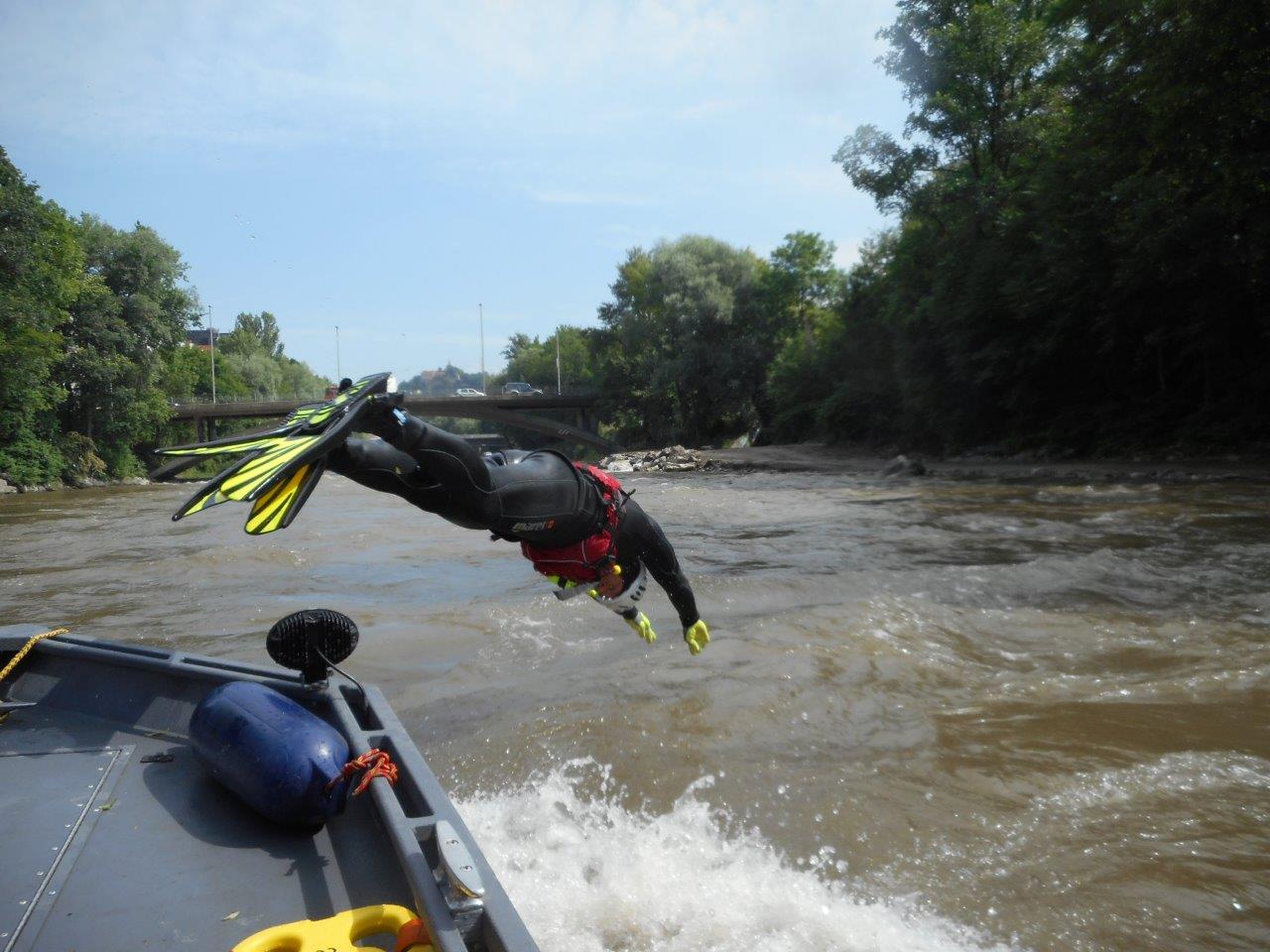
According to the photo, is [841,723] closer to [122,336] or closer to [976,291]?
[976,291]

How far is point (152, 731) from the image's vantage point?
12.6 ft

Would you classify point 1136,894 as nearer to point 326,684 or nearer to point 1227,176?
point 326,684

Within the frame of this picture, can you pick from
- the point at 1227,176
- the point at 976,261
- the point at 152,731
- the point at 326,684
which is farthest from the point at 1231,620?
the point at 976,261

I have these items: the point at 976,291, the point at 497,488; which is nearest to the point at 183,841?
the point at 497,488

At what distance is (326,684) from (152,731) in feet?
2.54

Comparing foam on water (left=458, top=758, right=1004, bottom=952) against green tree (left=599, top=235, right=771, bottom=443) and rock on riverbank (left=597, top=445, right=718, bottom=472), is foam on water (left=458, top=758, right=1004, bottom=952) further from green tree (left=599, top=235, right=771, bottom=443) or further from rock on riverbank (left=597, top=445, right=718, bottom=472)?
green tree (left=599, top=235, right=771, bottom=443)

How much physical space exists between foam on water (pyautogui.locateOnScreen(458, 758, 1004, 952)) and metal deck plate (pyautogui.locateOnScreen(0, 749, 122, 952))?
1.75 meters

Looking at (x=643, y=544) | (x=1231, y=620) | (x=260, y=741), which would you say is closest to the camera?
(x=260, y=741)

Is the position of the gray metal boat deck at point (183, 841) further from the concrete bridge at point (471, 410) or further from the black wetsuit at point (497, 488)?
the concrete bridge at point (471, 410)

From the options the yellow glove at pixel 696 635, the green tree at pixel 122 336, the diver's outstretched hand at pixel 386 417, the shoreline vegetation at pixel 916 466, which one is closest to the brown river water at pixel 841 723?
the yellow glove at pixel 696 635

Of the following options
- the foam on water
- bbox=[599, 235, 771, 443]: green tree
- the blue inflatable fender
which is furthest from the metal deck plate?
bbox=[599, 235, 771, 443]: green tree

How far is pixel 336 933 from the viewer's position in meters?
2.23

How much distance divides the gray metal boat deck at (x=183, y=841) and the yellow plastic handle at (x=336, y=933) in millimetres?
86

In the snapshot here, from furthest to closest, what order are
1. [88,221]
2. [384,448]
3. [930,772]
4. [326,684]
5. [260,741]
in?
[88,221], [930,772], [326,684], [384,448], [260,741]
